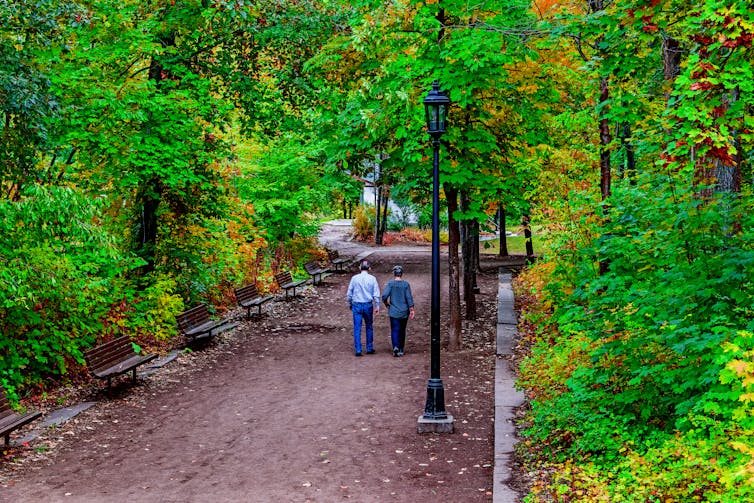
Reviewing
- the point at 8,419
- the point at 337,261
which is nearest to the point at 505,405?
the point at 8,419

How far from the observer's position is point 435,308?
10.6 m

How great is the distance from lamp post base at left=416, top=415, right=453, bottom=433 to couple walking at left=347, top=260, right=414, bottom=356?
462 centimetres

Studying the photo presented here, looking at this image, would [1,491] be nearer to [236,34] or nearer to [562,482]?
[562,482]

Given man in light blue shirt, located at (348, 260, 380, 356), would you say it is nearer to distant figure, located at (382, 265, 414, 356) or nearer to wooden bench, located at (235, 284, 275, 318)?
distant figure, located at (382, 265, 414, 356)

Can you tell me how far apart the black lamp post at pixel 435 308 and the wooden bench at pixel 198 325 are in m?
5.94

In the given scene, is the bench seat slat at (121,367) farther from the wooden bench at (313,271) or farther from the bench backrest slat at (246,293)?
the wooden bench at (313,271)

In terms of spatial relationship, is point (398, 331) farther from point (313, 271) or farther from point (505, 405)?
point (313, 271)

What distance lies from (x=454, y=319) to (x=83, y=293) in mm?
6949

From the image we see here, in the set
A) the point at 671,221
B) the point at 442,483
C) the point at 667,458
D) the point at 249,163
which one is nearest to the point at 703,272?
the point at 671,221

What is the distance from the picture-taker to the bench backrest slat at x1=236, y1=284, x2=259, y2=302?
18781 millimetres

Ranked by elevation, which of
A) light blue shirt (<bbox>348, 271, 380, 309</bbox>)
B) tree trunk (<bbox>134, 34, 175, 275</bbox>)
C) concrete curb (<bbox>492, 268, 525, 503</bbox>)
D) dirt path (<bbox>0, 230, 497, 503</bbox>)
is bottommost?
dirt path (<bbox>0, 230, 497, 503</bbox>)

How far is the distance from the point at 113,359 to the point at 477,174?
7094mm

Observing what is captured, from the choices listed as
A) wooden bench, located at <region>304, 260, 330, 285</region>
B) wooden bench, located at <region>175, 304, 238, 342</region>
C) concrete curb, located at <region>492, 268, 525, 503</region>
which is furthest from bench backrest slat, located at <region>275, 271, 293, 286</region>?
concrete curb, located at <region>492, 268, 525, 503</region>

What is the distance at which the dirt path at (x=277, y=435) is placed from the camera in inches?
314
